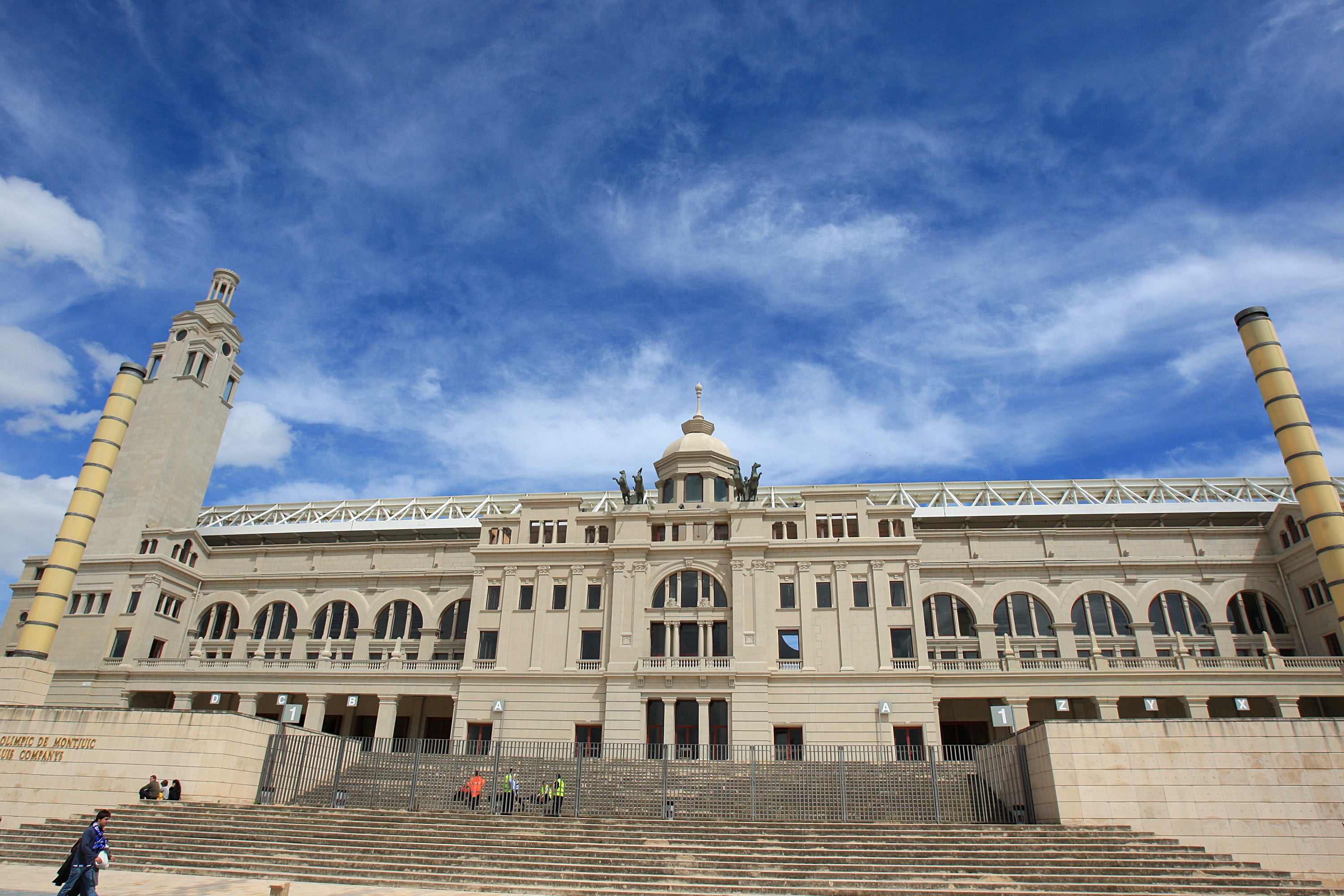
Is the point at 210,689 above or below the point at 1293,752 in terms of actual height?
above

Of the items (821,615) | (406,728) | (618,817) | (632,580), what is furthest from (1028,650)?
(406,728)

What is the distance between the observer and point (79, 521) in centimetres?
4512

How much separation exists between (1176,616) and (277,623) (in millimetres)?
62327

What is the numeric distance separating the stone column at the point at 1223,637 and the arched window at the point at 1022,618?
31.1 feet

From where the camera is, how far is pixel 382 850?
25109 mm

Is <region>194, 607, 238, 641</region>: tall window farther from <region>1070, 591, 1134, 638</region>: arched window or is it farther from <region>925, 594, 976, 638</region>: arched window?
<region>1070, 591, 1134, 638</region>: arched window

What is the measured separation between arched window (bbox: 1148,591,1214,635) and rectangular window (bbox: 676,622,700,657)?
96.5 ft

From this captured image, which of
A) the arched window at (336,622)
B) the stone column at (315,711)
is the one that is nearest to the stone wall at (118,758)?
the stone column at (315,711)

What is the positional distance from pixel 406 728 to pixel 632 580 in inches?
758

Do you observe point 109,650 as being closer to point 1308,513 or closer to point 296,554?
point 296,554

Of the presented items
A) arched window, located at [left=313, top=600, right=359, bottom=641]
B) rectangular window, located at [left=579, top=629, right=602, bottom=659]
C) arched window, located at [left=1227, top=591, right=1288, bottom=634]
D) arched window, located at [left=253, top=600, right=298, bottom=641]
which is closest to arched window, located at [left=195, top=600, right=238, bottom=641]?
arched window, located at [left=253, top=600, right=298, bottom=641]

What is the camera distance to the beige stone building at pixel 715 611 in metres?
46.7

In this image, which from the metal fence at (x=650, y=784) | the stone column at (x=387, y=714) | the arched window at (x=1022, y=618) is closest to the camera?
the metal fence at (x=650, y=784)

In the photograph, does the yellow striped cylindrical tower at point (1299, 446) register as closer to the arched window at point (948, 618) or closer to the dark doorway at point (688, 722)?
the arched window at point (948, 618)
